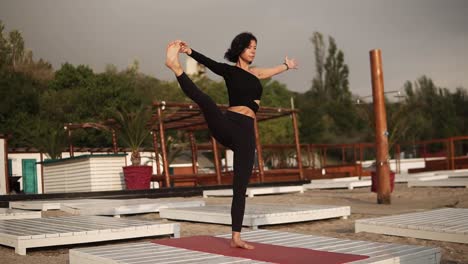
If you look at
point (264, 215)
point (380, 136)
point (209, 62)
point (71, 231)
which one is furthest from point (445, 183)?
point (209, 62)

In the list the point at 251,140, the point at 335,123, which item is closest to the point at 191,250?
the point at 251,140

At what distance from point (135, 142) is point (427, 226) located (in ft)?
36.5

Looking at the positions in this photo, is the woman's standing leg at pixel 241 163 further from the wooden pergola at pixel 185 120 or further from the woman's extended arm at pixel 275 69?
the wooden pergola at pixel 185 120

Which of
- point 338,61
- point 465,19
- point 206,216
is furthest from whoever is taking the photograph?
point 338,61

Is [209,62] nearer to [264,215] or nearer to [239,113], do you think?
[239,113]

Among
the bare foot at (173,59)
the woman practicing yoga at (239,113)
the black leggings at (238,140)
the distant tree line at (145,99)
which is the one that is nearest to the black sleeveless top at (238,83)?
the woman practicing yoga at (239,113)

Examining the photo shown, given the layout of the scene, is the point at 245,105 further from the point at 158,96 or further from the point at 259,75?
the point at 158,96

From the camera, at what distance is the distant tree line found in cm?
3694

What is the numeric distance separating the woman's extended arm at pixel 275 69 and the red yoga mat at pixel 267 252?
1.35 meters

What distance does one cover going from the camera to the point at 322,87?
64.2 meters

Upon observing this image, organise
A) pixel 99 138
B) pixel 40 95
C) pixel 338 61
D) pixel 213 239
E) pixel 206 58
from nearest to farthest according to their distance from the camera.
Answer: pixel 206 58
pixel 213 239
pixel 99 138
pixel 40 95
pixel 338 61

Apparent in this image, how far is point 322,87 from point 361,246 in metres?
60.9

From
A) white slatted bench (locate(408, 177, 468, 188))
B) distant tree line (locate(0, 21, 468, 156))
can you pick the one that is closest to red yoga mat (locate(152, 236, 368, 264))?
white slatted bench (locate(408, 177, 468, 188))

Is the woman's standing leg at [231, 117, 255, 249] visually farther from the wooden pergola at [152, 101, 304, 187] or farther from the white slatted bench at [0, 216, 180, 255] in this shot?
the wooden pergola at [152, 101, 304, 187]
